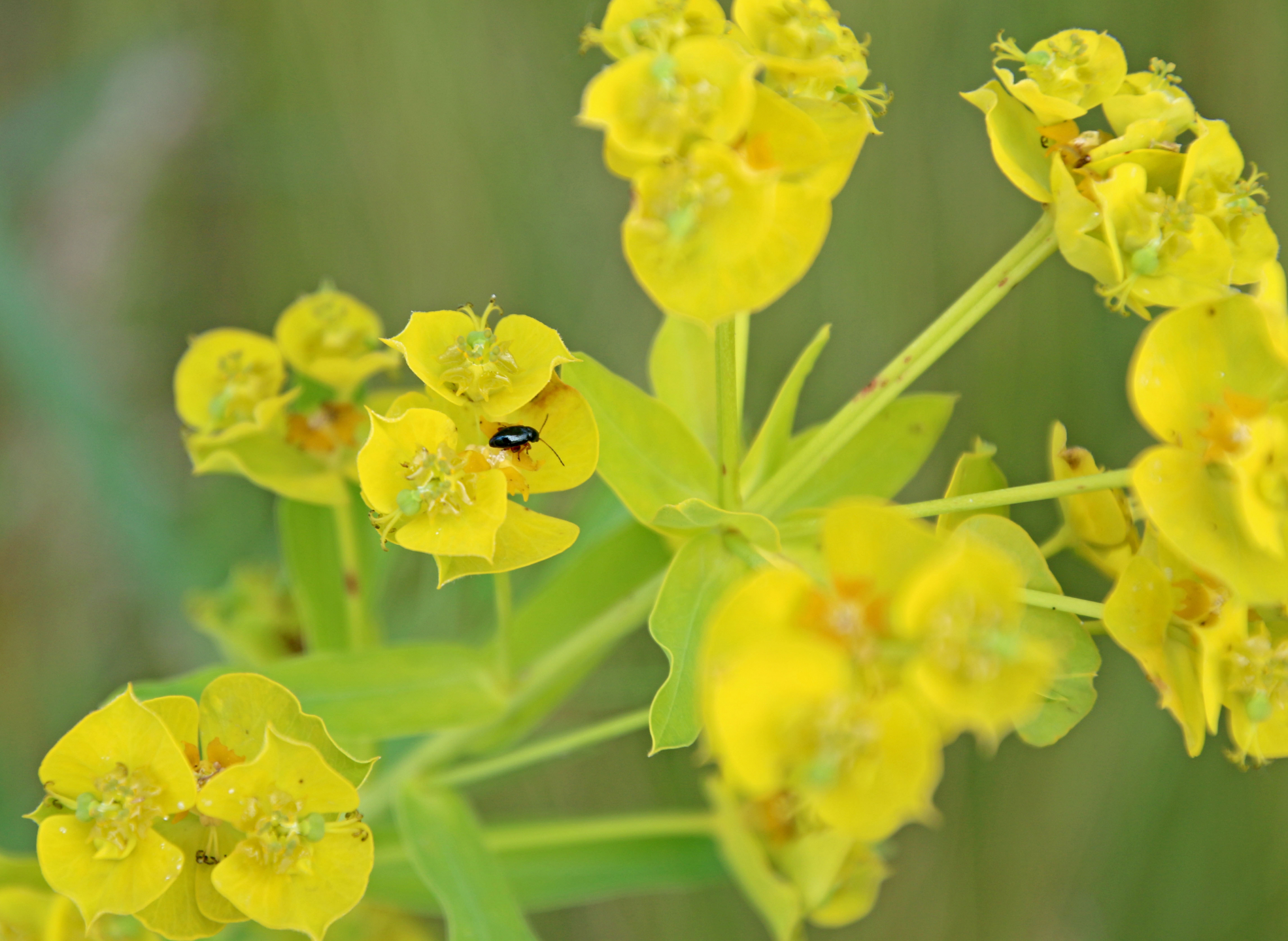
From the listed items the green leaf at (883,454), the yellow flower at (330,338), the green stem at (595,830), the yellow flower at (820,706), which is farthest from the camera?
the green stem at (595,830)

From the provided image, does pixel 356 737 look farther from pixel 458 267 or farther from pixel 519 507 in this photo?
pixel 458 267

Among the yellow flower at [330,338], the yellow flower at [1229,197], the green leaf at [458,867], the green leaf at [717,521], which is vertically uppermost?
the yellow flower at [1229,197]

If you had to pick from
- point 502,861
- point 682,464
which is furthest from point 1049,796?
point 682,464

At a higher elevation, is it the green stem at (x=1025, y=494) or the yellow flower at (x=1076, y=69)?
the yellow flower at (x=1076, y=69)

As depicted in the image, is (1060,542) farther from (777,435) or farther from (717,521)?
(717,521)

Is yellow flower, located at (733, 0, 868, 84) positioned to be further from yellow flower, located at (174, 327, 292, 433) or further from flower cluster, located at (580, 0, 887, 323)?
yellow flower, located at (174, 327, 292, 433)

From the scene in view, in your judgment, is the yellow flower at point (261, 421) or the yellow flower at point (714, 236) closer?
the yellow flower at point (714, 236)

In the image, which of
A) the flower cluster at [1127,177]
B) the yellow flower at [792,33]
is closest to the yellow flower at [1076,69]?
the flower cluster at [1127,177]

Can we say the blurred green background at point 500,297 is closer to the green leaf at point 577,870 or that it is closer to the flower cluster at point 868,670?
the green leaf at point 577,870
